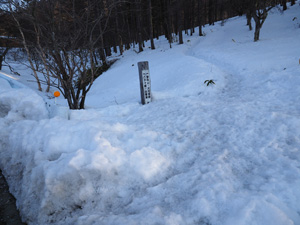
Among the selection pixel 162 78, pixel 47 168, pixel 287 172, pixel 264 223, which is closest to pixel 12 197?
pixel 47 168

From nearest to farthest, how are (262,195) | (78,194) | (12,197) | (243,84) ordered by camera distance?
(262,195) → (78,194) → (12,197) → (243,84)

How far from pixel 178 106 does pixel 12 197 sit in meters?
3.72

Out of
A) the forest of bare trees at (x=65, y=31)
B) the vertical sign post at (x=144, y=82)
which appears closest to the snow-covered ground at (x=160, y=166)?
the vertical sign post at (x=144, y=82)

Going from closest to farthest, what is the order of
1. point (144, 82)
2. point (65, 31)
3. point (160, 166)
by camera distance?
point (160, 166)
point (144, 82)
point (65, 31)

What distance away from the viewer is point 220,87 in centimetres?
595

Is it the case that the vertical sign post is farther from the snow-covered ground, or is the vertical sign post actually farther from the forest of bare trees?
the forest of bare trees

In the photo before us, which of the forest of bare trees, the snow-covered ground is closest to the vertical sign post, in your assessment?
the snow-covered ground

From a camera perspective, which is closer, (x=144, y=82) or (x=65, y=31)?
(x=144, y=82)

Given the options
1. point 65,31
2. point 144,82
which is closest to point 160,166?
point 144,82

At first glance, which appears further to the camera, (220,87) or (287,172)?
(220,87)

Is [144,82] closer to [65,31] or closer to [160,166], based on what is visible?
[160,166]

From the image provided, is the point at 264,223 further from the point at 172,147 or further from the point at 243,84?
the point at 243,84

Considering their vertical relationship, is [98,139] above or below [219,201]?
above

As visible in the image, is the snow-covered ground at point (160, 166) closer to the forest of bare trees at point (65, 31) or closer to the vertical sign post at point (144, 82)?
the vertical sign post at point (144, 82)
